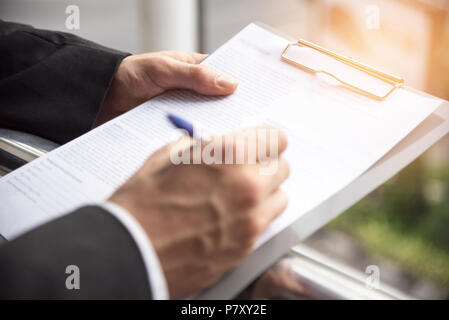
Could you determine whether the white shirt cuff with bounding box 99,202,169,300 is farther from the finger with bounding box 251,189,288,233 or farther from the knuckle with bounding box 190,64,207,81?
the knuckle with bounding box 190,64,207,81

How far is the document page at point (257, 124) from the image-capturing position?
1.74ft

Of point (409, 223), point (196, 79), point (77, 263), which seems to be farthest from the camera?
point (409, 223)

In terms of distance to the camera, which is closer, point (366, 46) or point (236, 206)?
Result: point (236, 206)

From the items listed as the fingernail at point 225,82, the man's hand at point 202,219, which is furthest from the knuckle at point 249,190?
the fingernail at point 225,82

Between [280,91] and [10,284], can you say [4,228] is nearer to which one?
[10,284]

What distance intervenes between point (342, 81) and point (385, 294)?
294mm

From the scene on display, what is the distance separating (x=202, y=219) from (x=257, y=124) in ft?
0.61

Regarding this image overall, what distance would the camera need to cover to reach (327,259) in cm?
50

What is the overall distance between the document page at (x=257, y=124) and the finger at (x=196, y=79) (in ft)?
0.03

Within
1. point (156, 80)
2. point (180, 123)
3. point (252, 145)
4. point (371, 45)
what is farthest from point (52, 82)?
point (371, 45)

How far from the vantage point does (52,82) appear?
73 cm

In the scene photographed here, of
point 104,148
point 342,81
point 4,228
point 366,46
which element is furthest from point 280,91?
point 366,46

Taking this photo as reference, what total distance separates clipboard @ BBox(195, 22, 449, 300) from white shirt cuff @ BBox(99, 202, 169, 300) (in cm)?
5

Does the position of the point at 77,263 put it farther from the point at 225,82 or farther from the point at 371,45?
the point at 371,45
